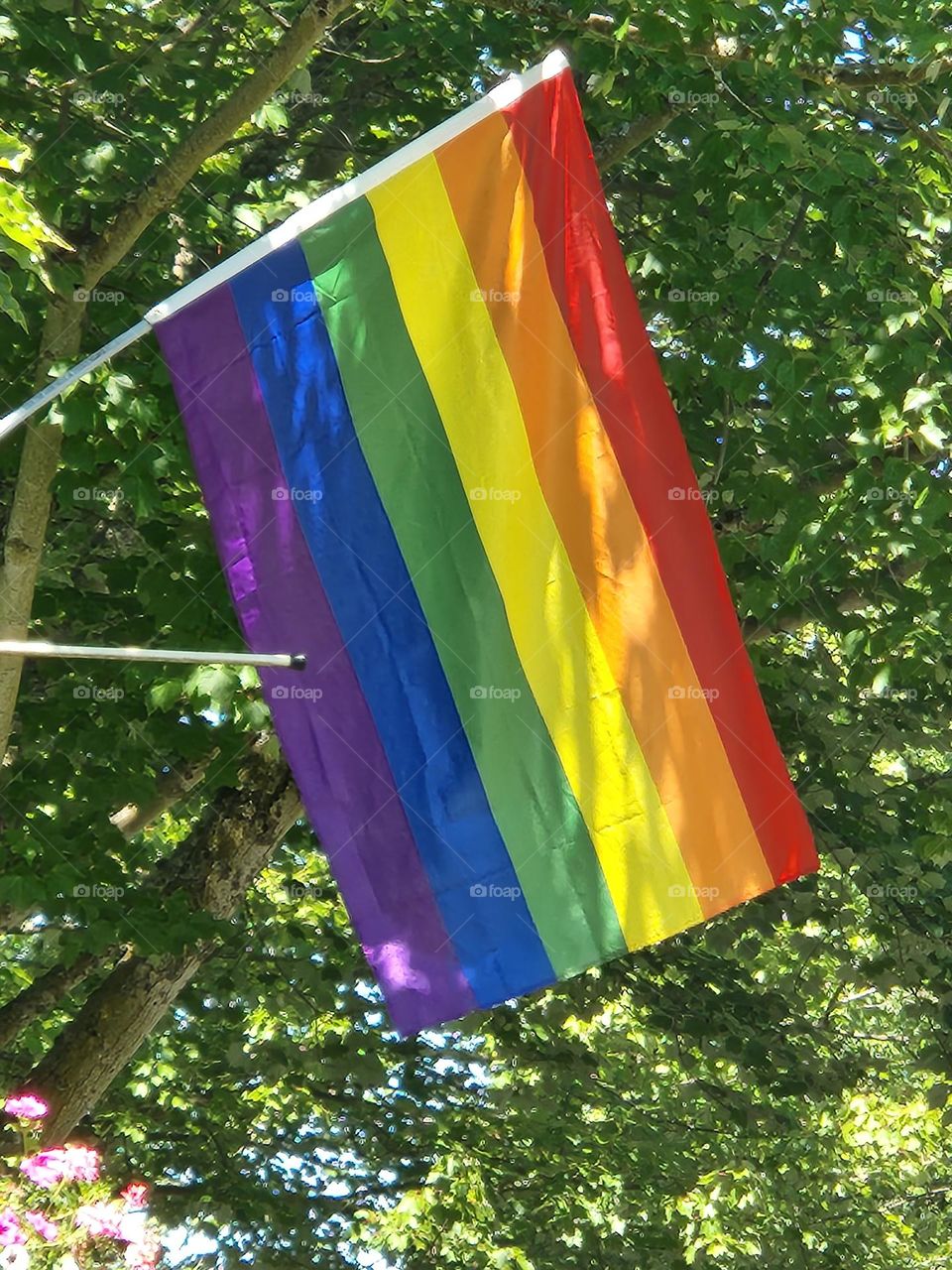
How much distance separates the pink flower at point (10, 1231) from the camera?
4.50 metres

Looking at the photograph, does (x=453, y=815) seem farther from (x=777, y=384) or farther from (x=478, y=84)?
(x=478, y=84)

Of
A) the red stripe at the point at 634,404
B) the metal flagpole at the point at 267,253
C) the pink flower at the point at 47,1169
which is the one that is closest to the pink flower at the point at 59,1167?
the pink flower at the point at 47,1169

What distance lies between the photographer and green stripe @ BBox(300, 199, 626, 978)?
493 cm

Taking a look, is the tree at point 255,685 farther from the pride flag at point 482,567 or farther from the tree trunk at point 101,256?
the pride flag at point 482,567

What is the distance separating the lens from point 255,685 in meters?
6.66

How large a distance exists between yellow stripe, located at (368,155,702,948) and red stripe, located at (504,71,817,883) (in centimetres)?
25

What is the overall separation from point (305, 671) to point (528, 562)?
0.68 m

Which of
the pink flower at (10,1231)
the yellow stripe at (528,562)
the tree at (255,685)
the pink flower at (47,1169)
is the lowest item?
the pink flower at (10,1231)

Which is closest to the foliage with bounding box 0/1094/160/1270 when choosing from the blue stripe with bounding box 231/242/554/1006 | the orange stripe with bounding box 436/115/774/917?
the blue stripe with bounding box 231/242/554/1006

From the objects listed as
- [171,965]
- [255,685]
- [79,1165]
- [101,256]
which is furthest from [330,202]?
[171,965]

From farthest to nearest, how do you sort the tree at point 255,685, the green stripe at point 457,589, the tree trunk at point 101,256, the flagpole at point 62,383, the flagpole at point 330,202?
the tree at point 255,685
the tree trunk at point 101,256
the green stripe at point 457,589
the flagpole at point 330,202
the flagpole at point 62,383

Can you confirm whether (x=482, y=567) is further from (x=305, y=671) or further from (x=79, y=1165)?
(x=79, y=1165)

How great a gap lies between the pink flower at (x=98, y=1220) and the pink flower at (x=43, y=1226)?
0.21ft

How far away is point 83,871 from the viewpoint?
745 centimetres
